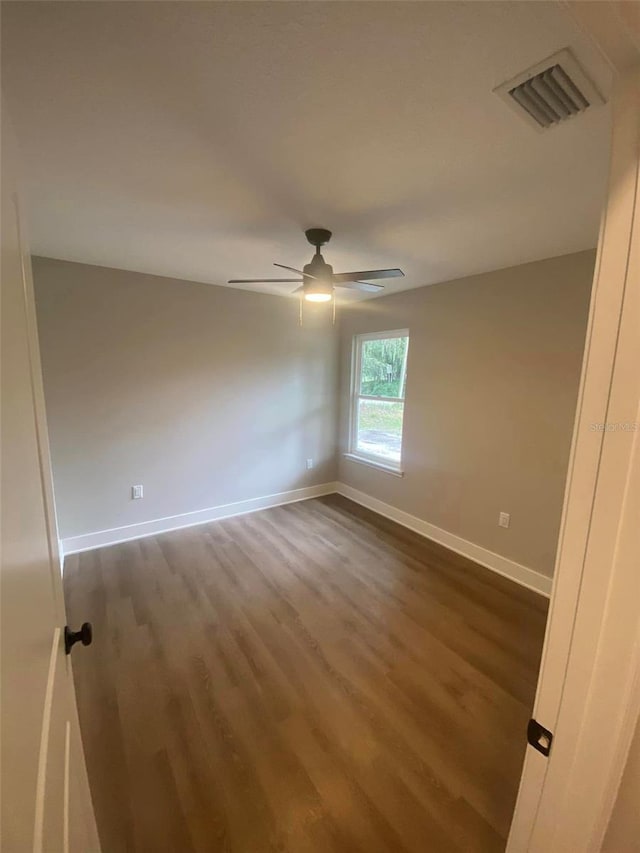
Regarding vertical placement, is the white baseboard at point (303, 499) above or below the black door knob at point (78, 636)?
below

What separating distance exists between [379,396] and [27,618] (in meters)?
3.73

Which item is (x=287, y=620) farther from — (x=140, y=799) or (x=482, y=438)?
(x=482, y=438)

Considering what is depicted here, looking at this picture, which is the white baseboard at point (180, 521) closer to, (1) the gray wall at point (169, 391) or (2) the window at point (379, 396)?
(1) the gray wall at point (169, 391)

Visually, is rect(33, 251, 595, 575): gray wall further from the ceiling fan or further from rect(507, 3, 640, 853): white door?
rect(507, 3, 640, 853): white door

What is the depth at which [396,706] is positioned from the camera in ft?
5.64

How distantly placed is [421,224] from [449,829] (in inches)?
104

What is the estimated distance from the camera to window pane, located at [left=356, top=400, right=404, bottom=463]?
3879 millimetres

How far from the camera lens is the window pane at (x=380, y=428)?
12.7ft

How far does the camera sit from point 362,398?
428 cm

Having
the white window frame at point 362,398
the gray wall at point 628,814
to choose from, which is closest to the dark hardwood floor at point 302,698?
the gray wall at point 628,814

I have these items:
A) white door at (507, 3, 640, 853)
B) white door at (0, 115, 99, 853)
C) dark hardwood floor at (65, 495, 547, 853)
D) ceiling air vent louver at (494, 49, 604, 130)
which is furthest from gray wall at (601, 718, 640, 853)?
ceiling air vent louver at (494, 49, 604, 130)

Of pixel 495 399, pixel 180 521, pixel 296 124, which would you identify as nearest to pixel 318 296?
pixel 296 124

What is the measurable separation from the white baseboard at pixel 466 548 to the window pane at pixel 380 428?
1.79 ft

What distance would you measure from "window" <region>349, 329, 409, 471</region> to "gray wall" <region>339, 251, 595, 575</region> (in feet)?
0.64
